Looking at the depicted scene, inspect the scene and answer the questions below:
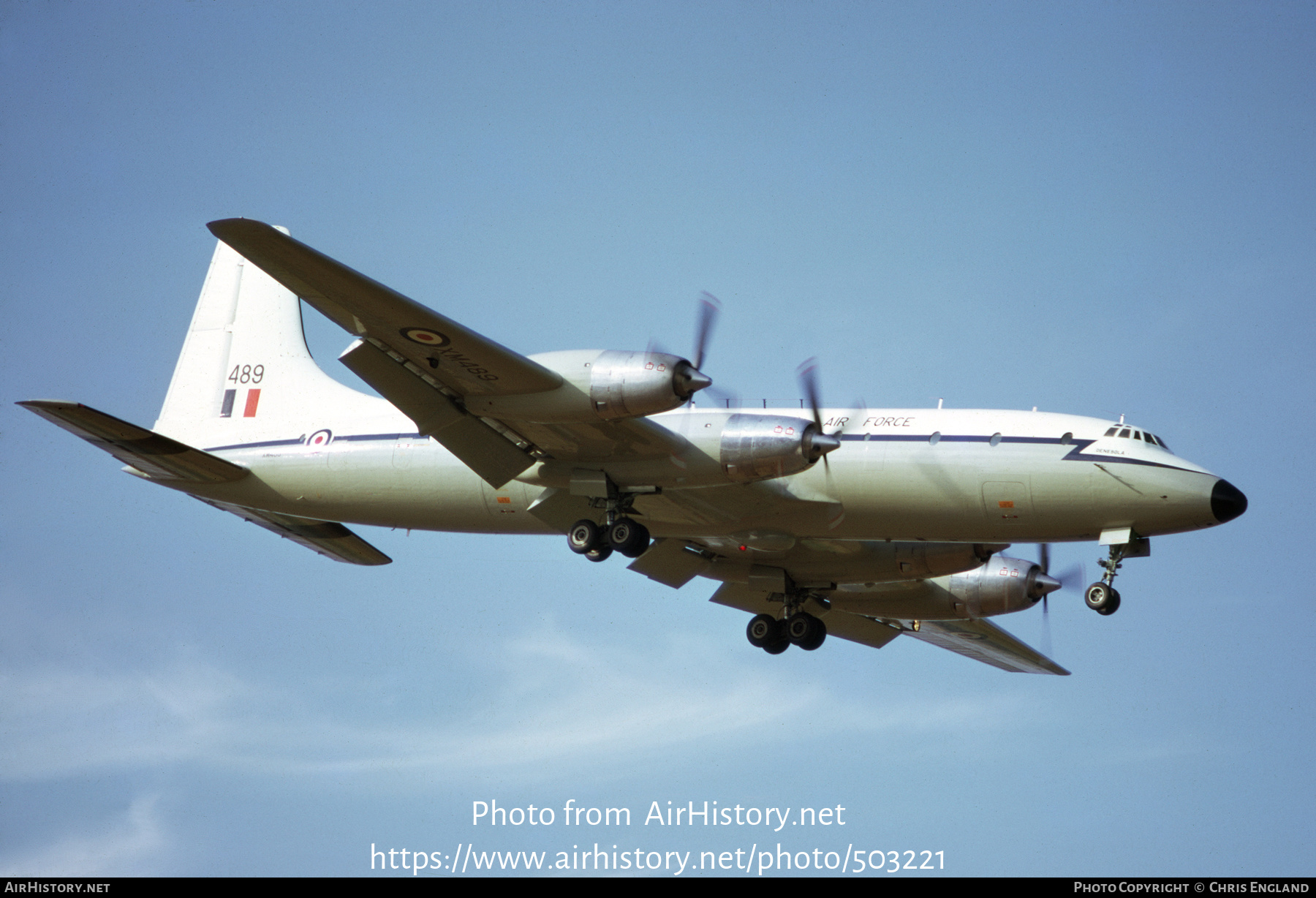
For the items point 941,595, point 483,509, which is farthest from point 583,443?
point 941,595

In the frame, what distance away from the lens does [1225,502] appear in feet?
73.0

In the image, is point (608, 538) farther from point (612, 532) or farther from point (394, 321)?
point (394, 321)

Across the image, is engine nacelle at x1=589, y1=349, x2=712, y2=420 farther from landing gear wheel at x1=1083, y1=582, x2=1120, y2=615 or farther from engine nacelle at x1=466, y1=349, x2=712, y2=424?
landing gear wheel at x1=1083, y1=582, x2=1120, y2=615

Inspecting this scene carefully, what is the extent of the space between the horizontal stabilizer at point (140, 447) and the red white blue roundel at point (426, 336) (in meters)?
6.99

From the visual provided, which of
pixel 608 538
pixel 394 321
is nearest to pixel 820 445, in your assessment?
pixel 608 538

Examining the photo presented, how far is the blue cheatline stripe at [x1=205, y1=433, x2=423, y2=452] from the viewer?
1045 inches

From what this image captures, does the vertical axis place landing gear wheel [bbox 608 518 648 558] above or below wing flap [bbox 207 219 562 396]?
below

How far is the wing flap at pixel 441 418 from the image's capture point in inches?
889

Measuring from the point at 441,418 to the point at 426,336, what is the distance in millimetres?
2166

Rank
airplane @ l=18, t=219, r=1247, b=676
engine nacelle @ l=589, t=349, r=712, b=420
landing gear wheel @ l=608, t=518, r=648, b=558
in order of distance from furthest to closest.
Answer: landing gear wheel @ l=608, t=518, r=648, b=558
airplane @ l=18, t=219, r=1247, b=676
engine nacelle @ l=589, t=349, r=712, b=420

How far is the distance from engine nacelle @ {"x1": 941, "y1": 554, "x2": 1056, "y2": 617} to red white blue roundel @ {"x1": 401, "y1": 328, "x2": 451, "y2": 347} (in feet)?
41.7

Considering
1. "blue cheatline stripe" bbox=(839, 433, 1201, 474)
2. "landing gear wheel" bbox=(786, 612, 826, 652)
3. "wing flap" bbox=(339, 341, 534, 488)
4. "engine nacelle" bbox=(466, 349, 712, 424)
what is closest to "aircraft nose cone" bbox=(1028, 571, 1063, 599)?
"landing gear wheel" bbox=(786, 612, 826, 652)

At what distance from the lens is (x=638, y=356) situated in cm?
2155

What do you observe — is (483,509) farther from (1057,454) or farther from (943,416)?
(1057,454)
